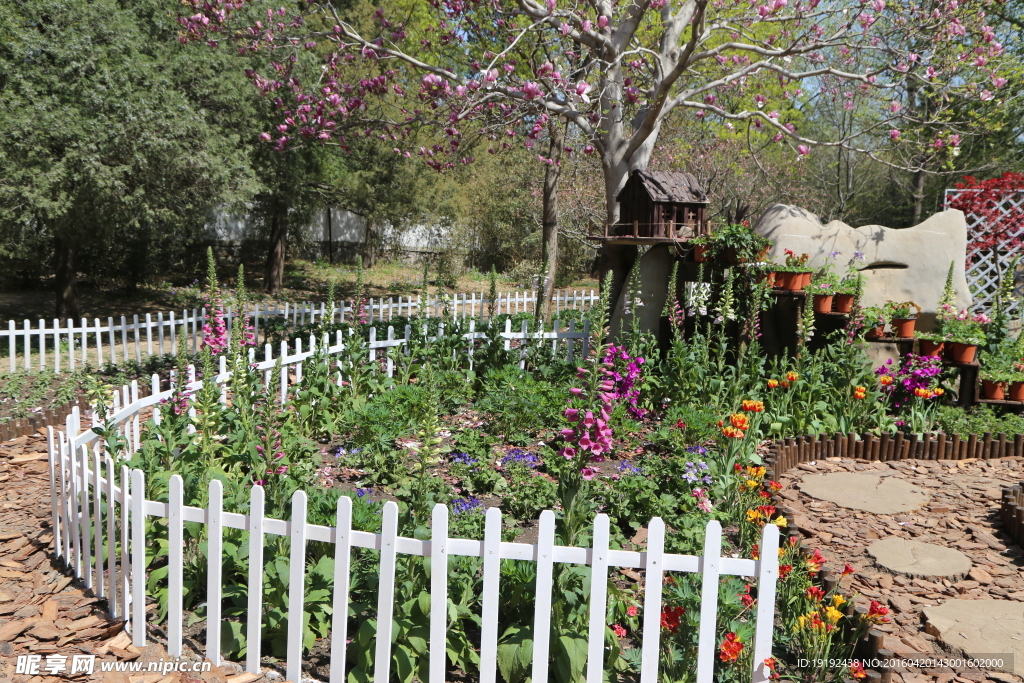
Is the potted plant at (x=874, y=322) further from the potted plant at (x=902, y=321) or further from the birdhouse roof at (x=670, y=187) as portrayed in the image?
the birdhouse roof at (x=670, y=187)

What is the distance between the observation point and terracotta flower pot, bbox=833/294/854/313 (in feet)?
23.6

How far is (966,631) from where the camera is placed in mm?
3336

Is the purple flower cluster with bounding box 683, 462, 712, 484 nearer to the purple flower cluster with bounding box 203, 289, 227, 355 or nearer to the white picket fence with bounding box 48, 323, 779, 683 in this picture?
the white picket fence with bounding box 48, 323, 779, 683

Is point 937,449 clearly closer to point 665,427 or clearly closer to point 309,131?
point 665,427

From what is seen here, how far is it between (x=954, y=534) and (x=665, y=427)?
1.97 m

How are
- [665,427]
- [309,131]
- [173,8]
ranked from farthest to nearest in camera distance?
[173,8], [309,131], [665,427]

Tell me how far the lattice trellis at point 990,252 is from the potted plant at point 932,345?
15.6 ft

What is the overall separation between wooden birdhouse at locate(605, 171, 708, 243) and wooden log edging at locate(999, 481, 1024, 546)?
397cm

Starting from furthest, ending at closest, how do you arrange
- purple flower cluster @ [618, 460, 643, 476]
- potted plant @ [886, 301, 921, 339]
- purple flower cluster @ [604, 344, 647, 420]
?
potted plant @ [886, 301, 921, 339] < purple flower cluster @ [604, 344, 647, 420] < purple flower cluster @ [618, 460, 643, 476]

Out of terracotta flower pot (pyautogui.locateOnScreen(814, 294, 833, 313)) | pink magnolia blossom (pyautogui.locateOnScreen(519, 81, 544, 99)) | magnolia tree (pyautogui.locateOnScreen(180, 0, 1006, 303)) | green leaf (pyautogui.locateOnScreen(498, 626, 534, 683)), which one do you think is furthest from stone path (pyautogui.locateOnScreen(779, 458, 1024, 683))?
pink magnolia blossom (pyautogui.locateOnScreen(519, 81, 544, 99))

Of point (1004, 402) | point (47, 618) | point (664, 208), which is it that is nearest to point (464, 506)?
point (47, 618)

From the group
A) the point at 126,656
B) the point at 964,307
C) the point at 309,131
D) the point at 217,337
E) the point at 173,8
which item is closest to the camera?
the point at 126,656

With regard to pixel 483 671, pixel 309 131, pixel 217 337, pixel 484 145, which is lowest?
pixel 483 671

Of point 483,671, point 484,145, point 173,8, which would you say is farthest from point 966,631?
point 484,145
